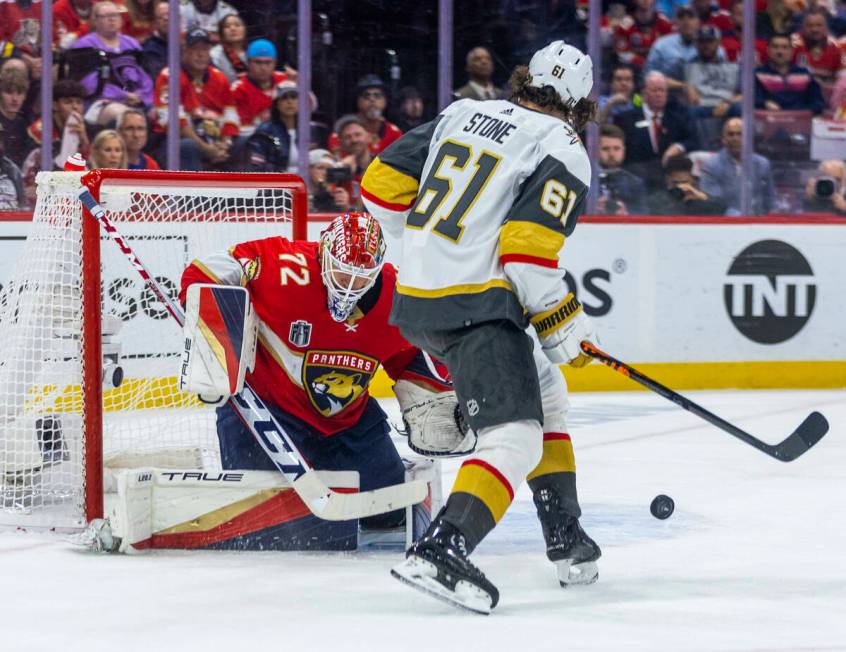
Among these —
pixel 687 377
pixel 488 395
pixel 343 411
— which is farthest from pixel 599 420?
pixel 488 395

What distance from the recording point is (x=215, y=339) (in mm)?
2922

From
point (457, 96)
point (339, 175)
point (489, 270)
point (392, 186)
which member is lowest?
point (489, 270)

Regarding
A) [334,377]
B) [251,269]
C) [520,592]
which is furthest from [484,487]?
[251,269]

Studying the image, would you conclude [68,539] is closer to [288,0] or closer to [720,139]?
[288,0]

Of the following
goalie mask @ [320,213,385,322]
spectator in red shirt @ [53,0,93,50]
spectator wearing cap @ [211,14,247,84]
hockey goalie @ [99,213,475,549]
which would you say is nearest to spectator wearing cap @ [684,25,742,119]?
spectator wearing cap @ [211,14,247,84]

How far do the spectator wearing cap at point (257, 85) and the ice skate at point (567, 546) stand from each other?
374cm

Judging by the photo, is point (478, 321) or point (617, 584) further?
point (617, 584)

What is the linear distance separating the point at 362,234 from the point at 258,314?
0.29 metres

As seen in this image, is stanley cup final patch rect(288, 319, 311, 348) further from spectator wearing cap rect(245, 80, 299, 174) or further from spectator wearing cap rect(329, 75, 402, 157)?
spectator wearing cap rect(329, 75, 402, 157)

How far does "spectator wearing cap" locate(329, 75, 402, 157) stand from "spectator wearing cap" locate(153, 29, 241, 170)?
53cm

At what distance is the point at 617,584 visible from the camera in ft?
9.18

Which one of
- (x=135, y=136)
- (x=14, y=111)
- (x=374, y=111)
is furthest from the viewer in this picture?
(x=374, y=111)

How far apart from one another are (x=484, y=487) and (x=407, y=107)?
410 centimetres

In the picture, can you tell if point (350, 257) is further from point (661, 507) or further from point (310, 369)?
point (661, 507)
